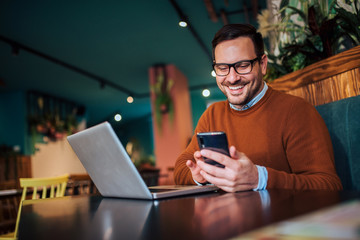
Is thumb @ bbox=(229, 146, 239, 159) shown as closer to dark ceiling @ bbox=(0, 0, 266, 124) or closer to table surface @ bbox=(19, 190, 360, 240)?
table surface @ bbox=(19, 190, 360, 240)

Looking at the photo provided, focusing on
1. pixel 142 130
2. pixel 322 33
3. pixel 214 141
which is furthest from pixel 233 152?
pixel 142 130

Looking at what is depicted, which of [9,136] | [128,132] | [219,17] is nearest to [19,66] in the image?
Answer: [9,136]

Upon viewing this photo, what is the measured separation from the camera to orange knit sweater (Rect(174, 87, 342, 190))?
1.18 m

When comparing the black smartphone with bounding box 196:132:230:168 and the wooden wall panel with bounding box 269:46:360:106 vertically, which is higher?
the wooden wall panel with bounding box 269:46:360:106

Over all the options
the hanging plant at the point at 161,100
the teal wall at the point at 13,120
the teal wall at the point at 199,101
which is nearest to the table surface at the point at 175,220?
the hanging plant at the point at 161,100

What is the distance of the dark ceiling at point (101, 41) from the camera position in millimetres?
5137

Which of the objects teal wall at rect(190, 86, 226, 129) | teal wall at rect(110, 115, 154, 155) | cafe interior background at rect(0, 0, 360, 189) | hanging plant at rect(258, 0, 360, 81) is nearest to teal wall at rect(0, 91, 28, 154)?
cafe interior background at rect(0, 0, 360, 189)

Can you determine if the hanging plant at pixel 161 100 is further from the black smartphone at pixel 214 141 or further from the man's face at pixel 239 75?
the black smartphone at pixel 214 141

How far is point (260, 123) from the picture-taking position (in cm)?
151

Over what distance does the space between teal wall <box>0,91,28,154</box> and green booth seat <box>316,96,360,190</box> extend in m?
8.83

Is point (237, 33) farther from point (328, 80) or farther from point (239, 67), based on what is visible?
point (328, 80)

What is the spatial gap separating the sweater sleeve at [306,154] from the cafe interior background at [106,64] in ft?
2.20

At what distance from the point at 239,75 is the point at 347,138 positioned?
0.53 meters

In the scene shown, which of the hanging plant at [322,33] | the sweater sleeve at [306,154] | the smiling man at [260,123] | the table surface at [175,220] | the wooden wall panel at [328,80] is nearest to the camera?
the table surface at [175,220]
